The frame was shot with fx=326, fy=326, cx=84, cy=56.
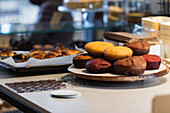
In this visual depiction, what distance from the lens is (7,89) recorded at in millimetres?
1001

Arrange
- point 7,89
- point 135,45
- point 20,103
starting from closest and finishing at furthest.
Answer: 1. point 20,103
2. point 7,89
3. point 135,45

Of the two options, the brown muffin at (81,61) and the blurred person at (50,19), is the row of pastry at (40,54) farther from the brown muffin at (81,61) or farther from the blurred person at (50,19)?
the blurred person at (50,19)

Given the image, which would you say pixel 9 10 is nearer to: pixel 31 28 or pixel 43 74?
pixel 31 28

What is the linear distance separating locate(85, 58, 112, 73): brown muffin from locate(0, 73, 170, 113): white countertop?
2.0 inches

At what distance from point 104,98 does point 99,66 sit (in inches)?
5.9

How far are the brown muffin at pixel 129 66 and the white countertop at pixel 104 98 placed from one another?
49 mm

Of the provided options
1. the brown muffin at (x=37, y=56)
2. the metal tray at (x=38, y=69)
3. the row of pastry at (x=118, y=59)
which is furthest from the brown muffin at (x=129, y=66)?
the brown muffin at (x=37, y=56)

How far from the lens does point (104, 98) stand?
89 cm

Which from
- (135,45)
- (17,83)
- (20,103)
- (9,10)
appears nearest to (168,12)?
(135,45)

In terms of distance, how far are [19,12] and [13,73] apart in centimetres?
409

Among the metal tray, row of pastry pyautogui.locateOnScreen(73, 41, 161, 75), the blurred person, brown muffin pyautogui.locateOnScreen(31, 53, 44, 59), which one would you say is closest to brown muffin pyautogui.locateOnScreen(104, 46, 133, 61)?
row of pastry pyautogui.locateOnScreen(73, 41, 161, 75)

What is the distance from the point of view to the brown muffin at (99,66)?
101 cm

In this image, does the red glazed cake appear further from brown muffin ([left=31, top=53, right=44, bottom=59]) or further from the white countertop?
brown muffin ([left=31, top=53, right=44, bottom=59])

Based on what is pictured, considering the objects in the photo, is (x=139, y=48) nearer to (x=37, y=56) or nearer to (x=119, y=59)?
(x=119, y=59)
